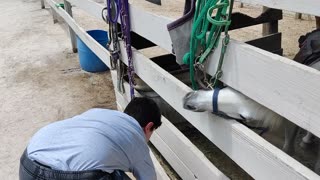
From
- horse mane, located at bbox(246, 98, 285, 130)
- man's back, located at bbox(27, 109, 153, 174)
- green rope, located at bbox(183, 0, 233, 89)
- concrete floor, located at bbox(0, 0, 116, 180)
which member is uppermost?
green rope, located at bbox(183, 0, 233, 89)

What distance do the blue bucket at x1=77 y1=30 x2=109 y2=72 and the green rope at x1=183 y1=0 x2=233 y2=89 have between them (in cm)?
354

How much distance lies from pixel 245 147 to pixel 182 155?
915 millimetres

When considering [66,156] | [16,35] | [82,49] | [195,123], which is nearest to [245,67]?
[195,123]

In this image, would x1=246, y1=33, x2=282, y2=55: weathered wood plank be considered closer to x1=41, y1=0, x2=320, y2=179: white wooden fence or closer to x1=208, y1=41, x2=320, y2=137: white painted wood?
x1=41, y1=0, x2=320, y2=179: white wooden fence

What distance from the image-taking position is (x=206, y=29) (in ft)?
5.16

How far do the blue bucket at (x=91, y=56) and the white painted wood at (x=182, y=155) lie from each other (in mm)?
2515

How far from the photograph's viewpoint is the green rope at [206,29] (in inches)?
59.2

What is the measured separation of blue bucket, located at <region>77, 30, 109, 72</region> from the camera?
517cm

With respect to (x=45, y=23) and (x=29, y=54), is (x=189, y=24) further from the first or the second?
(x=45, y=23)

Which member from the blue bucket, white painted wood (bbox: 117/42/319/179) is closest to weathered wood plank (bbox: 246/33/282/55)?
white painted wood (bbox: 117/42/319/179)

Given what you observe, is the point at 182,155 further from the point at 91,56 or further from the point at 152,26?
the point at 91,56

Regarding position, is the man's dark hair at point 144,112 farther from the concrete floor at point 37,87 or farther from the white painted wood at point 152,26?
the concrete floor at point 37,87

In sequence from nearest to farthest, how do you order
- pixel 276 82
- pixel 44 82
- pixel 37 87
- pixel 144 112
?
pixel 276 82 → pixel 144 112 → pixel 37 87 → pixel 44 82

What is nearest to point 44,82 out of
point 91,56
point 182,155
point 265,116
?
point 91,56
